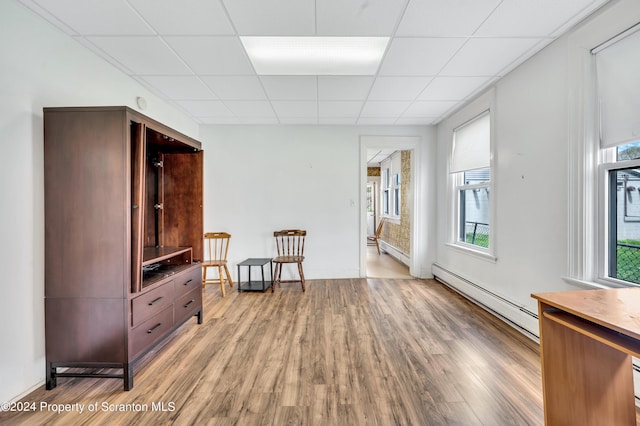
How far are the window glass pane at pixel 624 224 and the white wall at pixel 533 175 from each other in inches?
9.9

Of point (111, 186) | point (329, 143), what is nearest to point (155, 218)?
point (111, 186)

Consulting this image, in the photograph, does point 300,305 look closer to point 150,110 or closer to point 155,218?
point 155,218

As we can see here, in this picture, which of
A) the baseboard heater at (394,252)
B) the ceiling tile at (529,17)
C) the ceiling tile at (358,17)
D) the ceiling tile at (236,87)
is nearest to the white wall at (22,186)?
the ceiling tile at (236,87)

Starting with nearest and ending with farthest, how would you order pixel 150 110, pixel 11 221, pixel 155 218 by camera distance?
pixel 11 221
pixel 155 218
pixel 150 110

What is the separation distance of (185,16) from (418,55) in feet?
6.20

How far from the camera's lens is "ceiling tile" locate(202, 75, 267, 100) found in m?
2.78

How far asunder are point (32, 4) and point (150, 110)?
137 centimetres

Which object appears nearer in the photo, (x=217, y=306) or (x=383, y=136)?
(x=217, y=306)

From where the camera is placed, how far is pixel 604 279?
6.11ft

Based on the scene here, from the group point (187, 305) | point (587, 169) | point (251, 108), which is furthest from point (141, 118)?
point (587, 169)

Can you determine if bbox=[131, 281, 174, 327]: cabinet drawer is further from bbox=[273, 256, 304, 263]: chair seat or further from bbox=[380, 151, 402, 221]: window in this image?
bbox=[380, 151, 402, 221]: window

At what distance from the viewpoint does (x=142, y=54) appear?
235 centimetres

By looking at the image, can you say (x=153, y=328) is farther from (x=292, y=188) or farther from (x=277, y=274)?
(x=292, y=188)

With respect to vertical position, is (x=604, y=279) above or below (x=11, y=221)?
below
